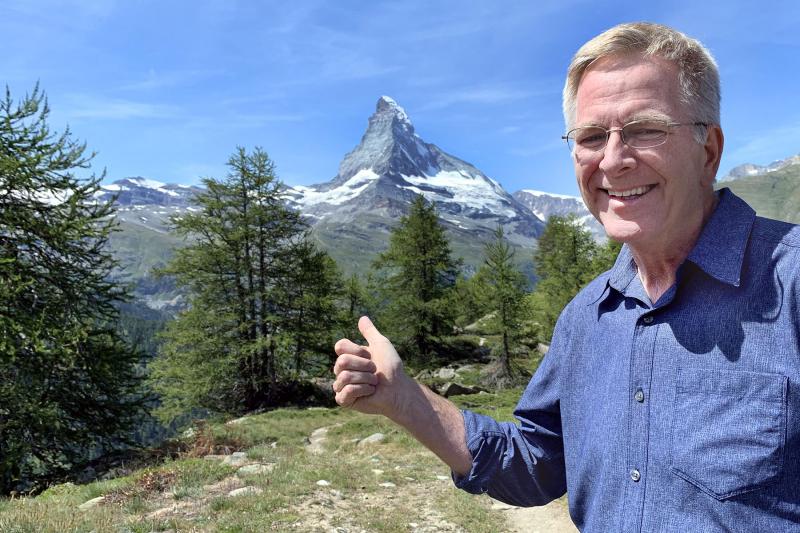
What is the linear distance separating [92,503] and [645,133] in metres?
9.49

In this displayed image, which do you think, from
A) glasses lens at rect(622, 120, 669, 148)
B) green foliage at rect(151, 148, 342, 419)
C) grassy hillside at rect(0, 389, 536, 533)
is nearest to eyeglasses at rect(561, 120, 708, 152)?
glasses lens at rect(622, 120, 669, 148)

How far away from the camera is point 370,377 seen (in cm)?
223

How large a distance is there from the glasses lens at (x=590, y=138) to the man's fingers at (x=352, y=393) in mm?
1368

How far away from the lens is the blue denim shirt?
1689 millimetres

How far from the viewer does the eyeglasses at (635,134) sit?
6.45 feet

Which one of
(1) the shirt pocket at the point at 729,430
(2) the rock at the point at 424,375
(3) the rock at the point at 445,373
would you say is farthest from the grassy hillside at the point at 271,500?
(3) the rock at the point at 445,373

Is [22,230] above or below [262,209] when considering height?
below

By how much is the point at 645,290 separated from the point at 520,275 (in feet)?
92.8

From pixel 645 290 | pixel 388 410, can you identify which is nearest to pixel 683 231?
pixel 645 290

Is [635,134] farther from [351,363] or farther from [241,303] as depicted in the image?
[241,303]

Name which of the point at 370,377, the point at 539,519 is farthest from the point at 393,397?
the point at 539,519

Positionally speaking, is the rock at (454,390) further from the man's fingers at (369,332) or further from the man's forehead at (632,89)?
the man's forehead at (632,89)

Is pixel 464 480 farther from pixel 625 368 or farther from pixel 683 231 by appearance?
pixel 683 231

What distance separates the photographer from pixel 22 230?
15766mm
